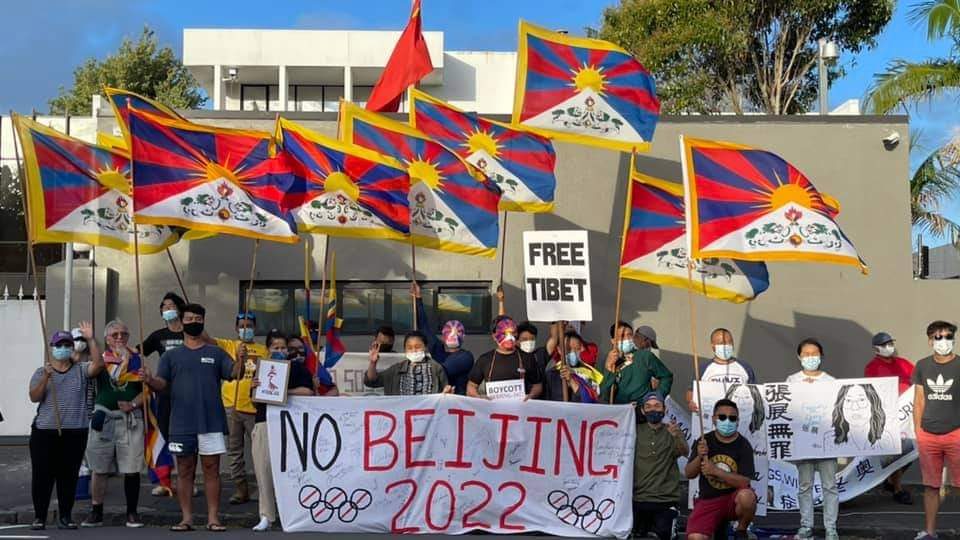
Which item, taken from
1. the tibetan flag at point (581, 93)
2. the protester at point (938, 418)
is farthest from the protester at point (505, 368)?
the protester at point (938, 418)

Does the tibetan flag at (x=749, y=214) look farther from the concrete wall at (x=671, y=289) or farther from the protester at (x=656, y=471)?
the concrete wall at (x=671, y=289)

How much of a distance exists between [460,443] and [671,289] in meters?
5.01

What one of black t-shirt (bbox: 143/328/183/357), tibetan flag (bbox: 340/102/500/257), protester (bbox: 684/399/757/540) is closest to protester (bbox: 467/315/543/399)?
tibetan flag (bbox: 340/102/500/257)

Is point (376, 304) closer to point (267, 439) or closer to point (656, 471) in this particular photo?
point (267, 439)

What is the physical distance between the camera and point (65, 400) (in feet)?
33.7

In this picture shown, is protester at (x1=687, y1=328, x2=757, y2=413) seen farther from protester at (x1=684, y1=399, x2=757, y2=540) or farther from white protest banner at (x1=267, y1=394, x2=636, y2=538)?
protester at (x1=684, y1=399, x2=757, y2=540)

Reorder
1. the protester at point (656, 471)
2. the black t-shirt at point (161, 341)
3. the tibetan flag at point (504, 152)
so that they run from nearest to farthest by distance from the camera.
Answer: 1. the protester at point (656, 471)
2. the black t-shirt at point (161, 341)
3. the tibetan flag at point (504, 152)

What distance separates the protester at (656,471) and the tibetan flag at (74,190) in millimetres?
5977

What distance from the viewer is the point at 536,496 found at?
10.2 meters

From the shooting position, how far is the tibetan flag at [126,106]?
431 inches

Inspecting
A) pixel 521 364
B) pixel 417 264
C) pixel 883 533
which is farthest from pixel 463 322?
pixel 883 533

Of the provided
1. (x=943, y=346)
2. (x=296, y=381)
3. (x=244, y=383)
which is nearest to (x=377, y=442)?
(x=296, y=381)

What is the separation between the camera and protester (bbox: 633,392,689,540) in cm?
990

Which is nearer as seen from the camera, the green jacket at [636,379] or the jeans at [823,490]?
the jeans at [823,490]
